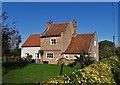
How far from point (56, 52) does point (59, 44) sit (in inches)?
64.0

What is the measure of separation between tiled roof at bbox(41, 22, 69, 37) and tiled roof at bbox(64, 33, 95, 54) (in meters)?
3.52

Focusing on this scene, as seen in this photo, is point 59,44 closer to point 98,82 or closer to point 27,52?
point 27,52

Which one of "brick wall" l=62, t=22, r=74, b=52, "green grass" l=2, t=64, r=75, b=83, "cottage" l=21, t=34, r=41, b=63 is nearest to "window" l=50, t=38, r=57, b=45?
"brick wall" l=62, t=22, r=74, b=52

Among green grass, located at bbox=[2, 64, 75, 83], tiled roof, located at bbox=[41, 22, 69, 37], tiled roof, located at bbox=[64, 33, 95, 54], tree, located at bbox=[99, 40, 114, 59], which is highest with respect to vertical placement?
tiled roof, located at bbox=[41, 22, 69, 37]

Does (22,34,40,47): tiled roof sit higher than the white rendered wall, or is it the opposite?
(22,34,40,47): tiled roof

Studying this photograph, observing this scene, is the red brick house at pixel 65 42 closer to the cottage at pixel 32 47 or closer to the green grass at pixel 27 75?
the cottage at pixel 32 47

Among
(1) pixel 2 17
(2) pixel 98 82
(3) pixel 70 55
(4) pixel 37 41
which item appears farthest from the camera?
(4) pixel 37 41

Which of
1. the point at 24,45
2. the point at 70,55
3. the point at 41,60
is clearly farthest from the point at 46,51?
the point at 24,45

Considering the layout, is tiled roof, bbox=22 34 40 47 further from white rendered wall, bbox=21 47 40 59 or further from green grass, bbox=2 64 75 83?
green grass, bbox=2 64 75 83

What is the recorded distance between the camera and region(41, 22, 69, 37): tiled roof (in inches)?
1677

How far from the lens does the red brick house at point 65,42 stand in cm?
4150

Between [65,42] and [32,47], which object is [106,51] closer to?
[65,42]

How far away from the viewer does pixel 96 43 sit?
144 ft

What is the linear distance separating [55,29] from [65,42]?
3385 millimetres
